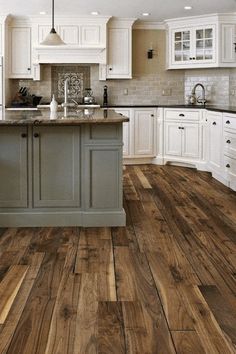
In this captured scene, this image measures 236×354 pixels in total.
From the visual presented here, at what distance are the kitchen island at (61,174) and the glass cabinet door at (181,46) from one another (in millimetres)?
4388

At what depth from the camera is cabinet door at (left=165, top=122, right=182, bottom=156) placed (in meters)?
8.17

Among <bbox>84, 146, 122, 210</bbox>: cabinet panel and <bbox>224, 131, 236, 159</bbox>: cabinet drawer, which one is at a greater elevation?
<bbox>224, 131, 236, 159</bbox>: cabinet drawer

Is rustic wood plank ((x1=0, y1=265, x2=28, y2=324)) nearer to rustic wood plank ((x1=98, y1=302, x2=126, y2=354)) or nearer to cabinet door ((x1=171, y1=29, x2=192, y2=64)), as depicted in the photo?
rustic wood plank ((x1=98, y1=302, x2=126, y2=354))

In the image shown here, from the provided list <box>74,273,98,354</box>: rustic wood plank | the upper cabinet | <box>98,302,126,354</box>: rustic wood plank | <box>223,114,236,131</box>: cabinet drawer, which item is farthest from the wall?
<box>98,302,126,354</box>: rustic wood plank

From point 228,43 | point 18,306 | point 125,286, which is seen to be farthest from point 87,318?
point 228,43

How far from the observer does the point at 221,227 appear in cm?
444

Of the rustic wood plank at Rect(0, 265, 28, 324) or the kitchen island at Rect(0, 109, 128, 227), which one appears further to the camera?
the kitchen island at Rect(0, 109, 128, 227)

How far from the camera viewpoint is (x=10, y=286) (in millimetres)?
2967

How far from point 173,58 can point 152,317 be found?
21.7 ft

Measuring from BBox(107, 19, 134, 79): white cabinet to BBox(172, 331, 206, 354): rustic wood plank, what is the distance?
21.9 ft

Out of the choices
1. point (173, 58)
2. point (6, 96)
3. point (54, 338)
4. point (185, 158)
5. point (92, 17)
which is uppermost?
point (92, 17)

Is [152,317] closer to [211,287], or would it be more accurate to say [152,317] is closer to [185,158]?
[211,287]

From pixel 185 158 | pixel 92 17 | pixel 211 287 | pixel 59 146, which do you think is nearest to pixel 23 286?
pixel 211 287

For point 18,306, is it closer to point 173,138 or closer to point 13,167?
point 13,167
